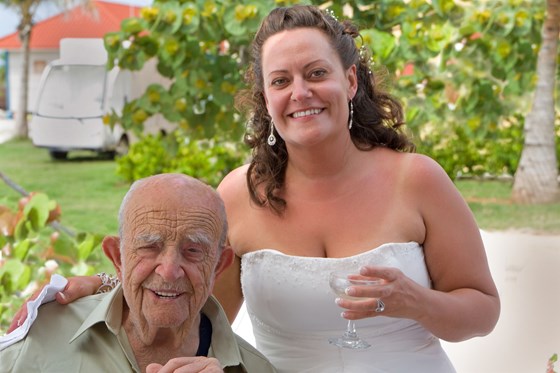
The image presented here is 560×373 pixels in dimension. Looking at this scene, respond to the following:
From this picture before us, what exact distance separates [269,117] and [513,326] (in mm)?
1845

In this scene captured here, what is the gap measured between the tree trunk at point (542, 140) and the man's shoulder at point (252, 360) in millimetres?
6130

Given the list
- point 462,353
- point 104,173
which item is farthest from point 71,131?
point 462,353

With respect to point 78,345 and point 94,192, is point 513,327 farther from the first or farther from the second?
point 94,192

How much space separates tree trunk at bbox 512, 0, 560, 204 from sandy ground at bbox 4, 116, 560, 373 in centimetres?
349

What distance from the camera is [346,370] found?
81.7 inches

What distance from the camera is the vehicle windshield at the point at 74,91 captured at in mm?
10688

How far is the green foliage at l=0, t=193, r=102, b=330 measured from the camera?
3.25 metres

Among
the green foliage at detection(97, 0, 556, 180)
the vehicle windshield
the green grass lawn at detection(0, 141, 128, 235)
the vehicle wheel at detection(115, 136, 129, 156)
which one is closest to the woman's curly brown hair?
the green foliage at detection(97, 0, 556, 180)

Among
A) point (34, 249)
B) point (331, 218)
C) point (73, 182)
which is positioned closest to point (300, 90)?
point (331, 218)

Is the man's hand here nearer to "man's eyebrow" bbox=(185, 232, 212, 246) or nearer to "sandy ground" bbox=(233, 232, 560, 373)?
"man's eyebrow" bbox=(185, 232, 212, 246)

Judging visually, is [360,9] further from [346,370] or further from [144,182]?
[144,182]

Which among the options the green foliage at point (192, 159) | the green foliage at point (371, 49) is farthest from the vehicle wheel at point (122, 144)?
the green foliage at point (371, 49)

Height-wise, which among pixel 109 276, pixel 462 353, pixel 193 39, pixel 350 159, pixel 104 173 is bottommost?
pixel 104 173

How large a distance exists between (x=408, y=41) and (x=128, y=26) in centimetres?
145
